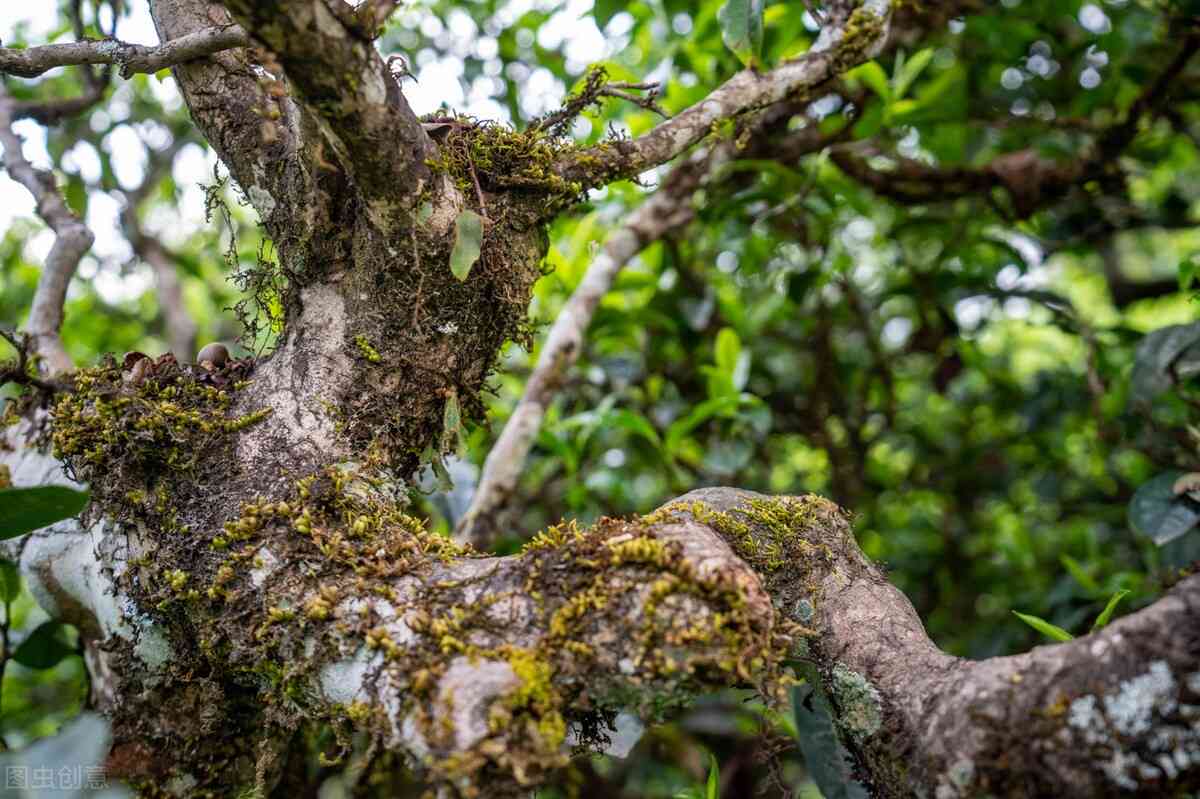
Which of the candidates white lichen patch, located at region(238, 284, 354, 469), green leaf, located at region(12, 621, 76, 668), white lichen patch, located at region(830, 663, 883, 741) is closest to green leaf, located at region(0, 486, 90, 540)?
white lichen patch, located at region(238, 284, 354, 469)

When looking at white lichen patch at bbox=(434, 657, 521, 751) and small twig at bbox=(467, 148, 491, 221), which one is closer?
white lichen patch at bbox=(434, 657, 521, 751)

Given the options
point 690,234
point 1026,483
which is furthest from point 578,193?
point 1026,483

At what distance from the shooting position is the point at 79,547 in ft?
4.26

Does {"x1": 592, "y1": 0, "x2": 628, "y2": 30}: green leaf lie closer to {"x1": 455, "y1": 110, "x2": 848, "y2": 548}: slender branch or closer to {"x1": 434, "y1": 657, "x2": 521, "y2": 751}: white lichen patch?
{"x1": 455, "y1": 110, "x2": 848, "y2": 548}: slender branch

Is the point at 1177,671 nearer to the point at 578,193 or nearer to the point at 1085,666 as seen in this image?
the point at 1085,666

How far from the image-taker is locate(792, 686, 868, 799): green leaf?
1189 mm

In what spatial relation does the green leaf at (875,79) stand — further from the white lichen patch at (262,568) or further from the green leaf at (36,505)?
the green leaf at (36,505)

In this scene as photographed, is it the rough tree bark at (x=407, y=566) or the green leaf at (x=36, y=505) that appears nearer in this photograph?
the rough tree bark at (x=407, y=566)

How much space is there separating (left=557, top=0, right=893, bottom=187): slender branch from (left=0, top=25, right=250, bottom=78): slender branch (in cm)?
49

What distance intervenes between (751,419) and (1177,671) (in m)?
1.39

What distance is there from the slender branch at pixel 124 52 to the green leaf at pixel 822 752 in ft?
3.98

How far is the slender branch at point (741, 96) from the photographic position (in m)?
1.28

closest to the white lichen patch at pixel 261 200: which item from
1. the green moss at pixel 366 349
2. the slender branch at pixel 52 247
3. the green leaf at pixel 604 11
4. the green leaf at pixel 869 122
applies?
the green moss at pixel 366 349

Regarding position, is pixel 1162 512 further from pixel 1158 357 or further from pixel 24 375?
pixel 24 375
